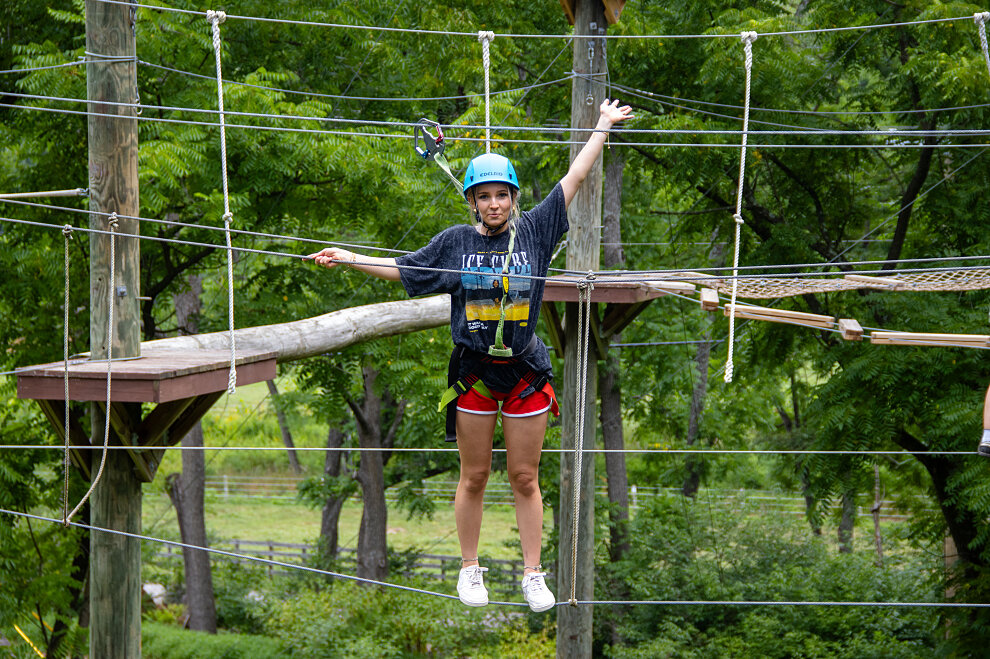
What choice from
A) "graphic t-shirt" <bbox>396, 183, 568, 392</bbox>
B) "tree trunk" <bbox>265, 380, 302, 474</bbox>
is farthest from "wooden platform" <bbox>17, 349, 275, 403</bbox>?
"tree trunk" <bbox>265, 380, 302, 474</bbox>

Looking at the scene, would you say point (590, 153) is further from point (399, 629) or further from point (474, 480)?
point (399, 629)

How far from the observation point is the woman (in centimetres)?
328

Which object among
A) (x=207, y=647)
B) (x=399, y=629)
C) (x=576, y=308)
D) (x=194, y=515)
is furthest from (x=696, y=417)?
(x=576, y=308)

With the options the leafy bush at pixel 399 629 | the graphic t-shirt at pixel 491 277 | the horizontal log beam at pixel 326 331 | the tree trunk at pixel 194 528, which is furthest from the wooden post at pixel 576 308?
the tree trunk at pixel 194 528

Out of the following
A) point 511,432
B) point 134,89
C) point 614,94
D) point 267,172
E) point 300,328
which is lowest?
point 511,432

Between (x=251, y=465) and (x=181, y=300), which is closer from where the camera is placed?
(x=181, y=300)

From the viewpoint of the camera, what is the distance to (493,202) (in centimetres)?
324

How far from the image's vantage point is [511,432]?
11.2 ft

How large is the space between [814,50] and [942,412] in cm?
391

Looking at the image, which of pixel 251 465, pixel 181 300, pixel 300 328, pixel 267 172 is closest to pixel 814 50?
pixel 267 172

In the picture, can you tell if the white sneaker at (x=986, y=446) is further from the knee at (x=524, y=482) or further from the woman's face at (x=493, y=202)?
the woman's face at (x=493, y=202)

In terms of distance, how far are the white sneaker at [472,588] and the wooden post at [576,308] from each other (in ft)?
5.82

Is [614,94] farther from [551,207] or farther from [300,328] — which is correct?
[551,207]

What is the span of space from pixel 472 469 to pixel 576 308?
2626mm
